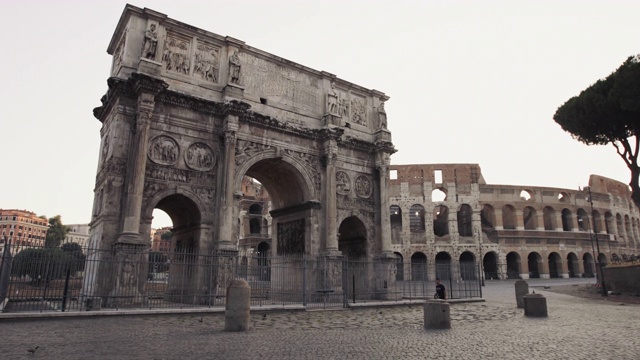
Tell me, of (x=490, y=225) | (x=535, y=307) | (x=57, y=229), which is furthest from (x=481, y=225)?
(x=57, y=229)

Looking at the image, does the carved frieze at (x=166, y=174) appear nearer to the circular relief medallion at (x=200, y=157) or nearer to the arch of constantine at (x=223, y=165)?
the arch of constantine at (x=223, y=165)

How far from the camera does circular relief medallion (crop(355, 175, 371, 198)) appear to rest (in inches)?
809

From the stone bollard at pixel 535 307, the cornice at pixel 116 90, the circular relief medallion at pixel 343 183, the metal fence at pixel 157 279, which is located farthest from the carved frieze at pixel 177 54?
the stone bollard at pixel 535 307

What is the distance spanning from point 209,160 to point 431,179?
3151 cm

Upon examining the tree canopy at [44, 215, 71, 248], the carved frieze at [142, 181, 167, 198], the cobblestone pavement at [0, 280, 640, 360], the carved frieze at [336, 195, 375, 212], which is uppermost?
the tree canopy at [44, 215, 71, 248]

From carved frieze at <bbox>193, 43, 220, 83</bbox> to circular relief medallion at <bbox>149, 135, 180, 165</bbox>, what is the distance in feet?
10.1

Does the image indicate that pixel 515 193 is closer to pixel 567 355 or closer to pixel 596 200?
pixel 596 200

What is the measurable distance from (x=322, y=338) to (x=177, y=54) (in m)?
12.7

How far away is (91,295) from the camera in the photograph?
12.3 meters

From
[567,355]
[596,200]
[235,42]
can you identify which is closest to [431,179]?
[596,200]

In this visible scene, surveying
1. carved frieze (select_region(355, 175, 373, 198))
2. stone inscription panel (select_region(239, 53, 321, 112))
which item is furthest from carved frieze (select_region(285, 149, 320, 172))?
carved frieze (select_region(355, 175, 373, 198))

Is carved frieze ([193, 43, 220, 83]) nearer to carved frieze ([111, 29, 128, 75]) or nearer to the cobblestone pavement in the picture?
carved frieze ([111, 29, 128, 75])

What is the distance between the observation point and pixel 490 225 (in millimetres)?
44844

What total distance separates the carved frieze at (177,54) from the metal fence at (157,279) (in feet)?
22.8
